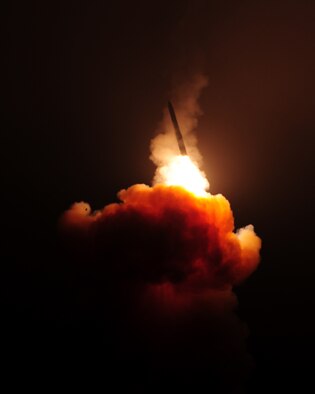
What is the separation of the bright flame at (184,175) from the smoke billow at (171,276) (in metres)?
1.03

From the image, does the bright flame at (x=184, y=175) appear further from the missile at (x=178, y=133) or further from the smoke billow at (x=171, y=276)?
the smoke billow at (x=171, y=276)

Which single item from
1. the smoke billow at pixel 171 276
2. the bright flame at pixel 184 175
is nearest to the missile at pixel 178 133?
the bright flame at pixel 184 175

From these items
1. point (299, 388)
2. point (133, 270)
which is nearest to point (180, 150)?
point (133, 270)

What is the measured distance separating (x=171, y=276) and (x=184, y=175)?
3875 mm

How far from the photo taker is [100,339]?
53.6 feet

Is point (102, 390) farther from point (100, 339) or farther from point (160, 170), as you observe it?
point (160, 170)

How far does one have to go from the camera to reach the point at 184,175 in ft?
50.7

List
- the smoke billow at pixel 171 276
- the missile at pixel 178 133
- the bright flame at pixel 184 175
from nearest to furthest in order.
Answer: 1. the smoke billow at pixel 171 276
2. the missile at pixel 178 133
3. the bright flame at pixel 184 175

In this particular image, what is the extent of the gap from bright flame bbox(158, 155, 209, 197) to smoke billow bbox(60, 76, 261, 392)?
40.5 inches

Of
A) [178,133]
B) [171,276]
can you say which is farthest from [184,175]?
[171,276]

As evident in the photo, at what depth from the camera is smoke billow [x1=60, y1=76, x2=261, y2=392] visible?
44.9 feet

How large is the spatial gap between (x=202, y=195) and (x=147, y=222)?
2.27 m

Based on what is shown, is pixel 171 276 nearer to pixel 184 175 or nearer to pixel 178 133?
pixel 184 175

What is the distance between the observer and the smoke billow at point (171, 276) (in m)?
13.7
